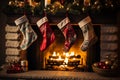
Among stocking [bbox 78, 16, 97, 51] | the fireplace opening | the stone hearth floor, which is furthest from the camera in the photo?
the fireplace opening

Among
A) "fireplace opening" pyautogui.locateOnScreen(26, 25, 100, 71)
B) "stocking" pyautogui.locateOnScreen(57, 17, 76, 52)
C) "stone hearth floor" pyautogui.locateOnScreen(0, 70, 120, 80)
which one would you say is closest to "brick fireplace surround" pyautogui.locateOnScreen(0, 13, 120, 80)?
"stone hearth floor" pyautogui.locateOnScreen(0, 70, 120, 80)

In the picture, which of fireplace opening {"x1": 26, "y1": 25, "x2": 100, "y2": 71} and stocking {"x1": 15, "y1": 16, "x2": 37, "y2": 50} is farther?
fireplace opening {"x1": 26, "y1": 25, "x2": 100, "y2": 71}

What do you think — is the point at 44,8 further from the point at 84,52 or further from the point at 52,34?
the point at 84,52

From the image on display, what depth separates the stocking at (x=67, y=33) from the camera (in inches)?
154

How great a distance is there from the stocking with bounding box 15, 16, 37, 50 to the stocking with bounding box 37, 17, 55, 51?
144 millimetres

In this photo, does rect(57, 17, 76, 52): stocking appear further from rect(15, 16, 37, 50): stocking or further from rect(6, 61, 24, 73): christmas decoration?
rect(6, 61, 24, 73): christmas decoration

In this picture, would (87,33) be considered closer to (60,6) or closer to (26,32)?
(60,6)

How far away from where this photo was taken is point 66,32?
3.93 m

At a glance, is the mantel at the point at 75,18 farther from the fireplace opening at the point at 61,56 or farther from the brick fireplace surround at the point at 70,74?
the fireplace opening at the point at 61,56

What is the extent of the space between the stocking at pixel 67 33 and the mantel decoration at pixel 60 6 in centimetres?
18

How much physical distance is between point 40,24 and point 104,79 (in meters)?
1.19

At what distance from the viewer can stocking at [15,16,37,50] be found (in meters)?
3.99

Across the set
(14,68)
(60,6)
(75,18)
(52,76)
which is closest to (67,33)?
(75,18)

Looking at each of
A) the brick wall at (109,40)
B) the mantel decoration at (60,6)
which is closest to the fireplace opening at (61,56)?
the brick wall at (109,40)
